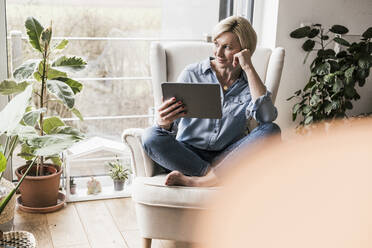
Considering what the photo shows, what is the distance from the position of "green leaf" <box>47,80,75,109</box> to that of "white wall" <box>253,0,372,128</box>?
4.28 ft

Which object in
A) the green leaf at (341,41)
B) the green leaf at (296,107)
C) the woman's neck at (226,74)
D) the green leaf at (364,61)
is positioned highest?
the green leaf at (341,41)

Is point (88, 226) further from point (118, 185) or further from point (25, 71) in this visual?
point (25, 71)

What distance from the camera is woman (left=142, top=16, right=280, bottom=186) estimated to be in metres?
1.92

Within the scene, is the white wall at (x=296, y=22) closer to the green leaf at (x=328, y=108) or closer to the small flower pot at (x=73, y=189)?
the green leaf at (x=328, y=108)

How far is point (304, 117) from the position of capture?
113 inches

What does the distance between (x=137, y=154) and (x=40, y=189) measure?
692mm

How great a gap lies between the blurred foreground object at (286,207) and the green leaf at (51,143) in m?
0.66

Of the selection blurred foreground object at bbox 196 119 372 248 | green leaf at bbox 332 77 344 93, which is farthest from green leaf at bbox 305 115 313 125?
blurred foreground object at bbox 196 119 372 248

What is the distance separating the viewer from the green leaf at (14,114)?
1.37 m

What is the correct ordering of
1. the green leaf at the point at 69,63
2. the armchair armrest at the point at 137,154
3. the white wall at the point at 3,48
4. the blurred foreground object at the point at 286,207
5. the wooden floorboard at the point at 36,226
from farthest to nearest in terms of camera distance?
the white wall at the point at 3,48
the green leaf at the point at 69,63
the wooden floorboard at the point at 36,226
the armchair armrest at the point at 137,154
the blurred foreground object at the point at 286,207

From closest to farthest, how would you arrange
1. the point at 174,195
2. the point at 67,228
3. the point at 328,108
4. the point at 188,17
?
the point at 174,195, the point at 67,228, the point at 328,108, the point at 188,17

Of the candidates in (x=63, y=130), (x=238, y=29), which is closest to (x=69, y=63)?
(x=63, y=130)

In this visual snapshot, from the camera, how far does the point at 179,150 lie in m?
1.96

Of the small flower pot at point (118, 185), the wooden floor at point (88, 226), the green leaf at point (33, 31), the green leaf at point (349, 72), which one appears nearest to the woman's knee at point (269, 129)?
the wooden floor at point (88, 226)
